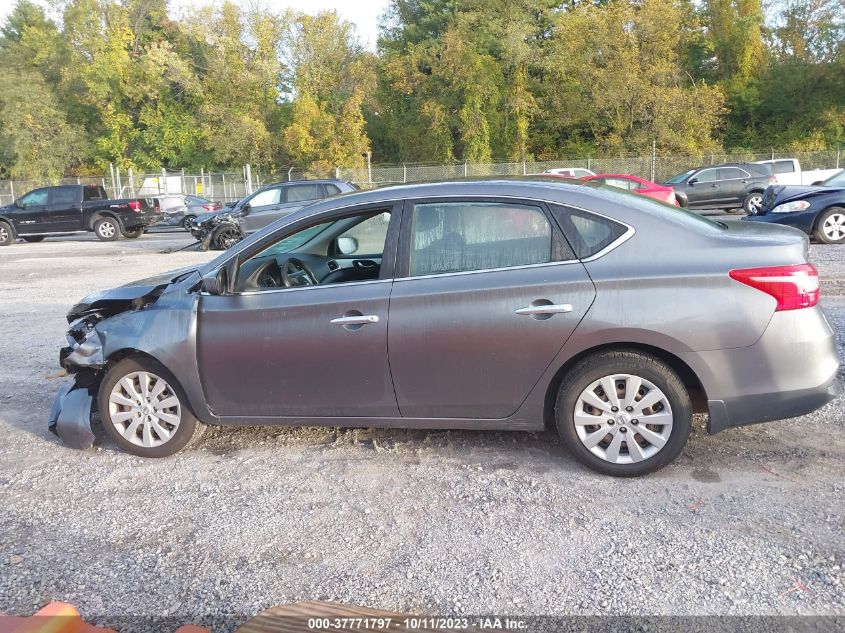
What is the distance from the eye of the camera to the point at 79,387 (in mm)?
4754

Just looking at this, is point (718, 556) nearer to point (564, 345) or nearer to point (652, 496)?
point (652, 496)

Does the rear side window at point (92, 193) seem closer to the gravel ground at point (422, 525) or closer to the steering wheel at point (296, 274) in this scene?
the gravel ground at point (422, 525)

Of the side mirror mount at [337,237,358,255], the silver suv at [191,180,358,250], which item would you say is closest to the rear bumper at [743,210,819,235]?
the side mirror mount at [337,237,358,255]

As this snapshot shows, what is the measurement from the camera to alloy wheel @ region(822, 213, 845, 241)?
11812 mm

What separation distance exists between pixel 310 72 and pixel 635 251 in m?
42.8

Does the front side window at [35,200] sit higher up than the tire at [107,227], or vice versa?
the front side window at [35,200]

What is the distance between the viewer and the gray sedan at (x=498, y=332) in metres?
3.62

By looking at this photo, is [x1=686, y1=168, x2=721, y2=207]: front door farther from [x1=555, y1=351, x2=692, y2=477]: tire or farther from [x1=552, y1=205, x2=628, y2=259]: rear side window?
[x1=555, y1=351, x2=692, y2=477]: tire

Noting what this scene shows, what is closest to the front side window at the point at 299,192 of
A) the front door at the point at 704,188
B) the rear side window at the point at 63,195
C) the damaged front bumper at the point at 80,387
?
the rear side window at the point at 63,195

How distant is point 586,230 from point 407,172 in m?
32.4

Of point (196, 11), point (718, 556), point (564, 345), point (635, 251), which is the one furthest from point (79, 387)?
point (196, 11)

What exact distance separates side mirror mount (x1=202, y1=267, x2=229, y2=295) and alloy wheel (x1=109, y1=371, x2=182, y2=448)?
666 mm

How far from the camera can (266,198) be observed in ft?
55.0

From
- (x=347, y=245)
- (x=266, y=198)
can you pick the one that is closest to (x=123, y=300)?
(x=347, y=245)
